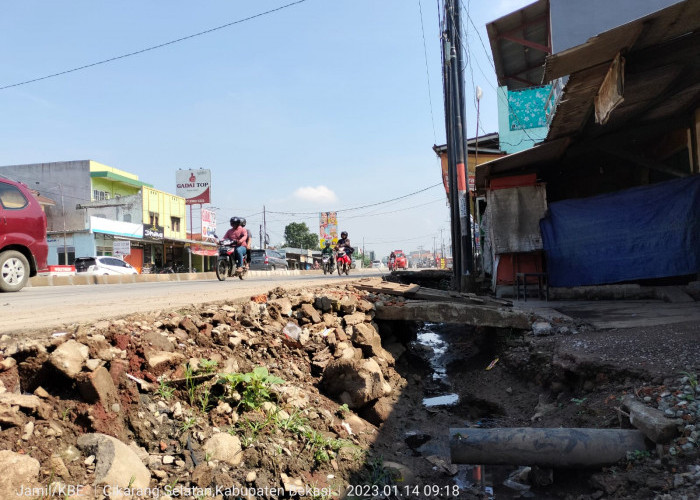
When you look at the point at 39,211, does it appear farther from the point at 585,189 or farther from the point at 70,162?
the point at 70,162

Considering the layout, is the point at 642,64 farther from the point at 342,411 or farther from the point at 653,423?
the point at 342,411

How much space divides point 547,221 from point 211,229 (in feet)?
116

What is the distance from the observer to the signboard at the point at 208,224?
37.8 metres

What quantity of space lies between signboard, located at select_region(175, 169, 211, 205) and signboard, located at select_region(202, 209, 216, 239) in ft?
12.9

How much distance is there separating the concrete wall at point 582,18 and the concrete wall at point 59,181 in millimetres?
26129

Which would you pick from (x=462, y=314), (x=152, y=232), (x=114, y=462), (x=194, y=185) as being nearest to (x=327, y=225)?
(x=194, y=185)

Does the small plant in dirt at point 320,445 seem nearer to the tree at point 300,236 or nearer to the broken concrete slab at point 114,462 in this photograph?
the broken concrete slab at point 114,462

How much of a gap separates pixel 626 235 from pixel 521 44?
6348 mm

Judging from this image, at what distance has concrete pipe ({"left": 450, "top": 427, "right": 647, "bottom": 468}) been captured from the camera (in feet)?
8.99

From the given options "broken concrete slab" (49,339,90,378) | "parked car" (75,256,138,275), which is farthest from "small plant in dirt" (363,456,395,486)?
"parked car" (75,256,138,275)

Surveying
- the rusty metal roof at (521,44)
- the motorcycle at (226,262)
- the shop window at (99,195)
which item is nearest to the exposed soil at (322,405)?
the motorcycle at (226,262)

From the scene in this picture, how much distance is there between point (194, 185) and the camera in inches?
1353

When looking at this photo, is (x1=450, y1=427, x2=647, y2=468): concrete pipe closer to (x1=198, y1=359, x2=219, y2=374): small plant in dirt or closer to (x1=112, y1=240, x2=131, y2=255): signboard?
(x1=198, y1=359, x2=219, y2=374): small plant in dirt

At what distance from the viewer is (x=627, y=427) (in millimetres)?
2969
